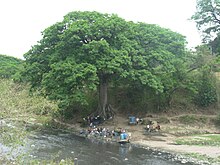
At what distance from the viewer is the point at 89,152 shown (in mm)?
28000

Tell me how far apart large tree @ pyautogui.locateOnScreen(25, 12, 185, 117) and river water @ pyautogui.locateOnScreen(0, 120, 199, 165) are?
5.30 meters

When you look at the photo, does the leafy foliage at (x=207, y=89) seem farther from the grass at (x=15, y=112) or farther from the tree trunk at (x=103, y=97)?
the grass at (x=15, y=112)

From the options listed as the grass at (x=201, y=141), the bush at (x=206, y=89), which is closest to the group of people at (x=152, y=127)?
the grass at (x=201, y=141)

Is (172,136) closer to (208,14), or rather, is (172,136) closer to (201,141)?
(201,141)

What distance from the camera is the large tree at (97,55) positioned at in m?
37.2

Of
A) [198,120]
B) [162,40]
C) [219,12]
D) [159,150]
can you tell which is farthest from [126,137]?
[219,12]

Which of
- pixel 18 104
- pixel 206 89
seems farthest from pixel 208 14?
pixel 18 104

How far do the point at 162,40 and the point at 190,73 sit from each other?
6138 millimetres

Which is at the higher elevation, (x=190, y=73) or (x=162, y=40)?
(x=162, y=40)

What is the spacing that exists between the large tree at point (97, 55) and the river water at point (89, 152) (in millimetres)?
5296

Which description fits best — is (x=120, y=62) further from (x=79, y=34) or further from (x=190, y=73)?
(x=190, y=73)

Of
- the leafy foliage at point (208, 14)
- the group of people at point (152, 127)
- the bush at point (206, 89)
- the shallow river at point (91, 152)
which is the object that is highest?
the leafy foliage at point (208, 14)

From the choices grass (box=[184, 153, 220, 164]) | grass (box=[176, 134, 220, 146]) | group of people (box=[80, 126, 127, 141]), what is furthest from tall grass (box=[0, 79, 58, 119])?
group of people (box=[80, 126, 127, 141])

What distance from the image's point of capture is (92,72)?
3600cm
